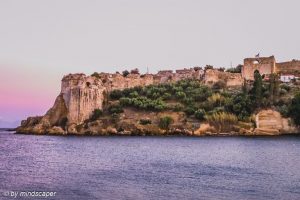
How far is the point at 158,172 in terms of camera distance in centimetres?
2578

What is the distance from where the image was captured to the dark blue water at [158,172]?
19844 millimetres

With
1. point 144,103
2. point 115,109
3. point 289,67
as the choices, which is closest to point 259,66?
point 289,67

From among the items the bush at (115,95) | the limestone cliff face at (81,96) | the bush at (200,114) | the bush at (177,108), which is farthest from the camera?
the bush at (115,95)

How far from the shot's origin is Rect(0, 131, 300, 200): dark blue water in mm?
19844

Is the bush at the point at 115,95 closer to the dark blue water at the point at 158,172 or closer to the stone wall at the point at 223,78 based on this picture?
the stone wall at the point at 223,78

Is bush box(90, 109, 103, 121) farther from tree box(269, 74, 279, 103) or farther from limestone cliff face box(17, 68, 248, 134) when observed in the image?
tree box(269, 74, 279, 103)

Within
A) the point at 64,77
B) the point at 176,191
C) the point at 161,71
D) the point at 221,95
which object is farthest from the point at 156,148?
the point at 161,71

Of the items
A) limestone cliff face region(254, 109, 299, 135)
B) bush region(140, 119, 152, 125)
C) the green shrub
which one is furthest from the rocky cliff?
the green shrub

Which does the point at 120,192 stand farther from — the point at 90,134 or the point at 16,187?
the point at 90,134

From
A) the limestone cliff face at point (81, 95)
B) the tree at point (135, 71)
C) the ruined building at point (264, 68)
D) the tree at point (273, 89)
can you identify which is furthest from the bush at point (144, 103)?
the ruined building at point (264, 68)

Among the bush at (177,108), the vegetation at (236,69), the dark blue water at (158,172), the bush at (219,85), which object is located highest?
the vegetation at (236,69)

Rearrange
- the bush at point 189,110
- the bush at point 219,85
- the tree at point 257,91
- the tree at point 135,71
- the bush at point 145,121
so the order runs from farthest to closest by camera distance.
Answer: the tree at point 135,71
the bush at point 219,85
the bush at point 189,110
the bush at point 145,121
the tree at point 257,91

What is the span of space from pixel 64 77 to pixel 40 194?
46632mm

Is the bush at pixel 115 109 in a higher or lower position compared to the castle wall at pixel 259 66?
lower
